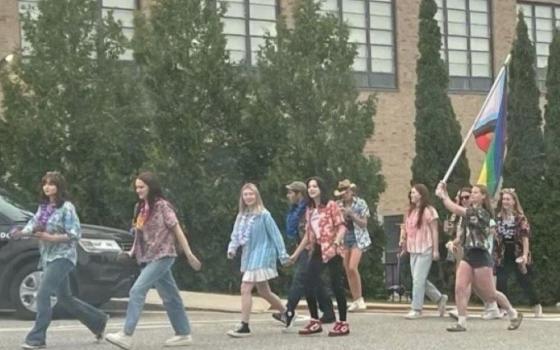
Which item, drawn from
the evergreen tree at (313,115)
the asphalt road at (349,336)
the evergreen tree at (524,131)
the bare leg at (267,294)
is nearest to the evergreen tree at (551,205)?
the evergreen tree at (524,131)

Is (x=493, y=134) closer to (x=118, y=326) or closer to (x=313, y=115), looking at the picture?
(x=313, y=115)

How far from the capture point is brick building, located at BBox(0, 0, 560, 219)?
94.2 feet

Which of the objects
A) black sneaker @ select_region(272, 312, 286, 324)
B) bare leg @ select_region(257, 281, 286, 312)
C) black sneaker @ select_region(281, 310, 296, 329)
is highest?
bare leg @ select_region(257, 281, 286, 312)

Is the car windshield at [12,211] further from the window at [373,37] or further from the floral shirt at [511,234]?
the window at [373,37]

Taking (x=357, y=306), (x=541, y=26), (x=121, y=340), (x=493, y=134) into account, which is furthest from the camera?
(x=541, y=26)

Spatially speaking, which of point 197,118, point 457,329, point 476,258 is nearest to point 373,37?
point 197,118

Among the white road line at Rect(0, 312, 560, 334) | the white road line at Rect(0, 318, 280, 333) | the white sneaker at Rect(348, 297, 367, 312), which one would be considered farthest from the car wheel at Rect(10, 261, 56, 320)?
the white sneaker at Rect(348, 297, 367, 312)

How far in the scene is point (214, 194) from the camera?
19406mm

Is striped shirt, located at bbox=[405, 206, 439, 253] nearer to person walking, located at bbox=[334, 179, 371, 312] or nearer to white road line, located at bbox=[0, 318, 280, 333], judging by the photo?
person walking, located at bbox=[334, 179, 371, 312]

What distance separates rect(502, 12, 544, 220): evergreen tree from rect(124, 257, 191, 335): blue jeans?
1296cm

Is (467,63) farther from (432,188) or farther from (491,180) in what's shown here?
(491,180)

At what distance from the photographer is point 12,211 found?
1441 centimetres

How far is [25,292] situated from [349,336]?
4712 mm

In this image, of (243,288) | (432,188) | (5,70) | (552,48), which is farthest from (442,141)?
(243,288)
